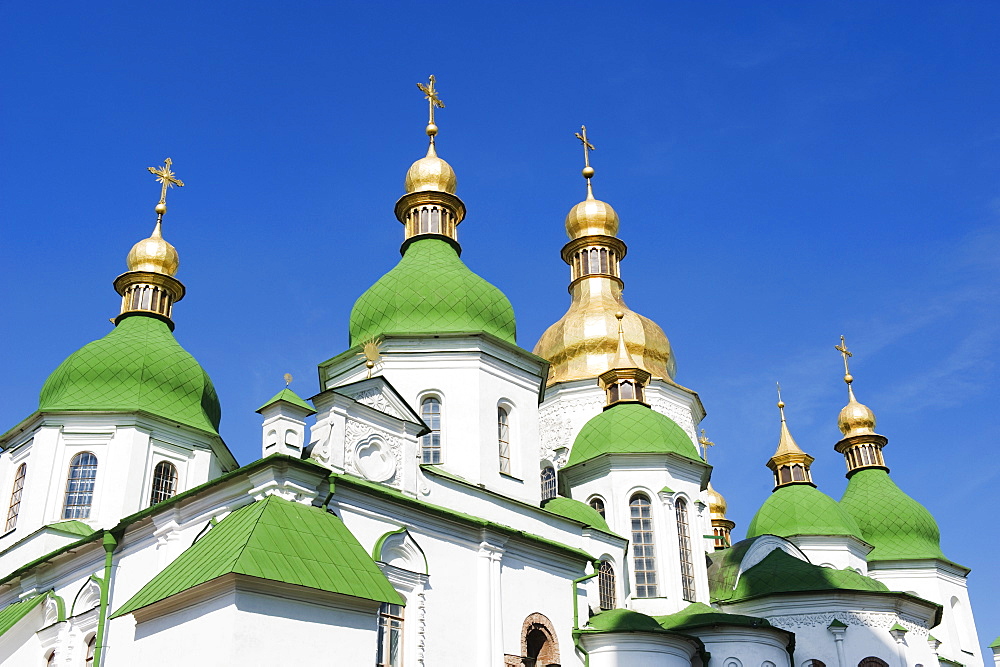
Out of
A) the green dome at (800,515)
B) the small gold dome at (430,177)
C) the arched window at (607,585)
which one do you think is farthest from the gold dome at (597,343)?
the arched window at (607,585)

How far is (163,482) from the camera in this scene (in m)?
20.8

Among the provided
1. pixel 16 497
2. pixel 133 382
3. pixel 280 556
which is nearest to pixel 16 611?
pixel 16 497

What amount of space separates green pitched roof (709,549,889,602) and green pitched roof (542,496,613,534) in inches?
126

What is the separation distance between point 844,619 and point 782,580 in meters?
1.33

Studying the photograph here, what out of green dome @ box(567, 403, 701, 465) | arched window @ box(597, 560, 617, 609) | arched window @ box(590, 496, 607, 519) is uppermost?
green dome @ box(567, 403, 701, 465)

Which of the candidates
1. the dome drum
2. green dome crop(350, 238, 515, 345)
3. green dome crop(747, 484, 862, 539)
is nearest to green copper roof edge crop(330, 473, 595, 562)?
green dome crop(350, 238, 515, 345)

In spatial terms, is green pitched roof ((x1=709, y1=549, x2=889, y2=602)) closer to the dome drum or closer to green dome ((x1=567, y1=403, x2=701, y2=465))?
green dome ((x1=567, y1=403, x2=701, y2=465))

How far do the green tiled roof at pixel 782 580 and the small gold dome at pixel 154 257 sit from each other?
14.1 m

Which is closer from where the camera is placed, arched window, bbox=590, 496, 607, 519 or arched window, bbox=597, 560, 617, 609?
arched window, bbox=597, 560, 617, 609

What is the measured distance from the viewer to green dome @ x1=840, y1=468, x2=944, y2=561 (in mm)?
29672

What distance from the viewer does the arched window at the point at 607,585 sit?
62.9ft

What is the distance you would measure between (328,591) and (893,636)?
13032 millimetres

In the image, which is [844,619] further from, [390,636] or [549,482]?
[390,636]

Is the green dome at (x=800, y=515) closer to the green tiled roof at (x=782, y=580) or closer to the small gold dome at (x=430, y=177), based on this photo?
the green tiled roof at (x=782, y=580)
